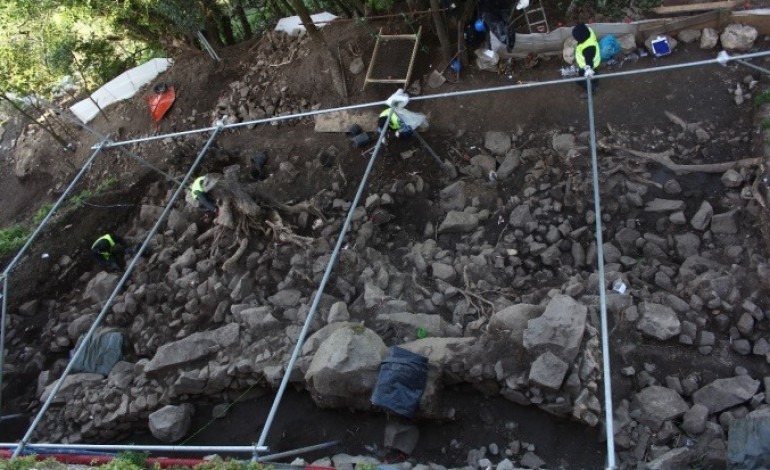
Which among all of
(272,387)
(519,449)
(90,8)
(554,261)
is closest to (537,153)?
(554,261)

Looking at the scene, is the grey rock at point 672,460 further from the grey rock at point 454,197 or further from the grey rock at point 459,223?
the grey rock at point 454,197

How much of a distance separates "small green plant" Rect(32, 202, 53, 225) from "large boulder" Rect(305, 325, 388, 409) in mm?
8164

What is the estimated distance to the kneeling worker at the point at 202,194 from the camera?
8.91 meters

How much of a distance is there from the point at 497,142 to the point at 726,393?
487 cm

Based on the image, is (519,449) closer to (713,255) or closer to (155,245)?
(713,255)

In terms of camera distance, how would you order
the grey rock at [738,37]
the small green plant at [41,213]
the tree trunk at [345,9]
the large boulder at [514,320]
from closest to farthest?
the large boulder at [514,320]
the grey rock at [738,37]
the tree trunk at [345,9]
the small green plant at [41,213]

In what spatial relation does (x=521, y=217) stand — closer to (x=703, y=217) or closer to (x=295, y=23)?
(x=703, y=217)

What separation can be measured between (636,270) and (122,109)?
11645 millimetres

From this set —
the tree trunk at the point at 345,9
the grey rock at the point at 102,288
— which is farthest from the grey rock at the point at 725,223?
the grey rock at the point at 102,288

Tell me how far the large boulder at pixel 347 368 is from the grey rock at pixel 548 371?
1796mm

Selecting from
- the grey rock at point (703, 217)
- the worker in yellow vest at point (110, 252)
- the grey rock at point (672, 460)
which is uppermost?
the worker in yellow vest at point (110, 252)

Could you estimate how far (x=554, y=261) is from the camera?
25.6ft

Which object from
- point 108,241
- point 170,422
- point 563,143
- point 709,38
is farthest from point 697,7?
point 108,241

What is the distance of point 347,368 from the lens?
6707mm
